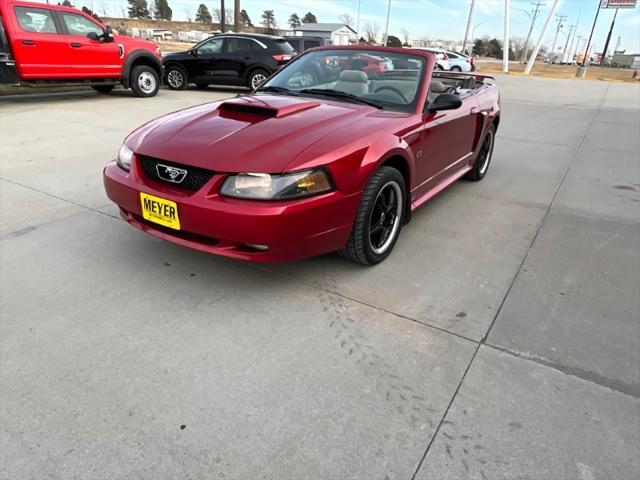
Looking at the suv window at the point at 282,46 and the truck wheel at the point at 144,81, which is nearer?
the truck wheel at the point at 144,81

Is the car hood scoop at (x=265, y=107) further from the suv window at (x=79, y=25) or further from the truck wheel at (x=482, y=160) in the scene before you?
the suv window at (x=79, y=25)

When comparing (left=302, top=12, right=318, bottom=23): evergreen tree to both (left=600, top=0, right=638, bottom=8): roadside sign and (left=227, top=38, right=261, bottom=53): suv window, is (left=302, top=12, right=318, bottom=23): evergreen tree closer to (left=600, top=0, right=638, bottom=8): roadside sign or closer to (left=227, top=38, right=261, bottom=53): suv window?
(left=600, top=0, right=638, bottom=8): roadside sign

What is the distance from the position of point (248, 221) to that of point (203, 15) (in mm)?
118463

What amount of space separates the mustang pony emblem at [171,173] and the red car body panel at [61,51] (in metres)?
8.19

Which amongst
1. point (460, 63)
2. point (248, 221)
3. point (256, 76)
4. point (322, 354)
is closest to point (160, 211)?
point (248, 221)

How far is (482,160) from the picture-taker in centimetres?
545

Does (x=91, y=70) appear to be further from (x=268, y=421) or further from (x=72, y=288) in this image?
(x=268, y=421)

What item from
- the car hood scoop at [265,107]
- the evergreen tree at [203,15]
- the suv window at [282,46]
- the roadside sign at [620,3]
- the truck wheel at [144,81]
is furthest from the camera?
the evergreen tree at [203,15]

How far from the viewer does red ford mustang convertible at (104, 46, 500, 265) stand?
245 cm

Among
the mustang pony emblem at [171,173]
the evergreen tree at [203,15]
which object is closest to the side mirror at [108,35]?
the mustang pony emblem at [171,173]

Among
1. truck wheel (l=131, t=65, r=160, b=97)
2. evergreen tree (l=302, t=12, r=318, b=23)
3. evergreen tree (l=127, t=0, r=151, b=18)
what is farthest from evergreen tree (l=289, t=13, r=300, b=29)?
truck wheel (l=131, t=65, r=160, b=97)

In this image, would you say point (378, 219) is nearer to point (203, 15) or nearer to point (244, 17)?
point (244, 17)

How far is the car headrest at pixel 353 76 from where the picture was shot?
3678 millimetres

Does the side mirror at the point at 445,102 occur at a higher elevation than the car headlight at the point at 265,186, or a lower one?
higher
